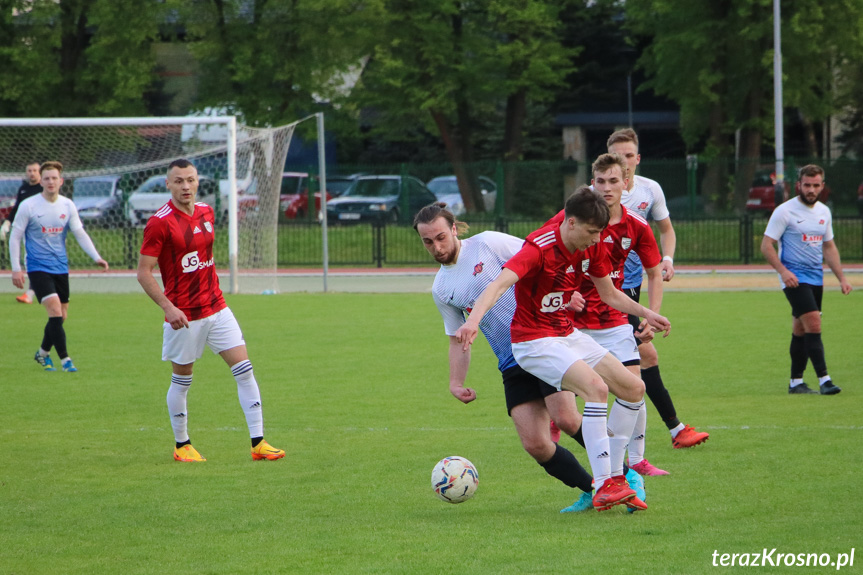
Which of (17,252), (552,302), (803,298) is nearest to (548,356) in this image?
(552,302)

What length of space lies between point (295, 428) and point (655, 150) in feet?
144

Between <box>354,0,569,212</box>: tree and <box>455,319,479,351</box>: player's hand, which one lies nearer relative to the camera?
<box>455,319,479,351</box>: player's hand

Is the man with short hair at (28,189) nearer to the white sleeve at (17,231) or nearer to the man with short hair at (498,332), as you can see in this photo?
the white sleeve at (17,231)

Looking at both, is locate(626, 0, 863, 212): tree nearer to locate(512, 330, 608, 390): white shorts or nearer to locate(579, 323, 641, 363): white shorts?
locate(579, 323, 641, 363): white shorts

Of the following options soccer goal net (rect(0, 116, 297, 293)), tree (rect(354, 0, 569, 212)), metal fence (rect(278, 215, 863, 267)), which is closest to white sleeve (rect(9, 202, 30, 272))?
soccer goal net (rect(0, 116, 297, 293))

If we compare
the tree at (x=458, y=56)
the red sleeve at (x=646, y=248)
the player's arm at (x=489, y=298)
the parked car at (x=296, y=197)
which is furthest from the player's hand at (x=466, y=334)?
the tree at (x=458, y=56)

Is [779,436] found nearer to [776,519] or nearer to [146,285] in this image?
[776,519]

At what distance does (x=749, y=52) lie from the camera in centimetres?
3192

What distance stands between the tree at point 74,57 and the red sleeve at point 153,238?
28245 mm

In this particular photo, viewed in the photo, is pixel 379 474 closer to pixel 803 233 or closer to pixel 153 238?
pixel 153 238

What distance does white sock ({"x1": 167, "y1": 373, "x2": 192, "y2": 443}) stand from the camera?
7.67 metres

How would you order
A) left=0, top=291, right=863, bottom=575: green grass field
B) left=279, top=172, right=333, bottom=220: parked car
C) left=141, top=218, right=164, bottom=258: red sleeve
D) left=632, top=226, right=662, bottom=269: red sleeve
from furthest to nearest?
left=279, top=172, right=333, bottom=220: parked car → left=141, top=218, right=164, bottom=258: red sleeve → left=632, top=226, right=662, bottom=269: red sleeve → left=0, top=291, right=863, bottom=575: green grass field

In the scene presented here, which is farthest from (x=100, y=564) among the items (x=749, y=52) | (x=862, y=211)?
(x=749, y=52)

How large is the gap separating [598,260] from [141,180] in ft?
67.4
